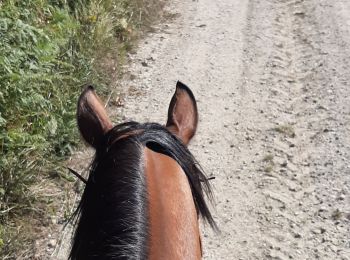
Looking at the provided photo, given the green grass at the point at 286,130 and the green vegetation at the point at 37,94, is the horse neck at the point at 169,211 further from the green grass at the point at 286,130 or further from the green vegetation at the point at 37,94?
the green grass at the point at 286,130

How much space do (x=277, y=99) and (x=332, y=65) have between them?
1.14 m

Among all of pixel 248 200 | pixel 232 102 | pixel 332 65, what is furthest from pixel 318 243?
pixel 332 65

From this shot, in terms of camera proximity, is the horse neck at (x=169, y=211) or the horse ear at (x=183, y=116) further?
the horse ear at (x=183, y=116)

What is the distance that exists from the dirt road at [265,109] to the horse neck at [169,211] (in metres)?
2.34

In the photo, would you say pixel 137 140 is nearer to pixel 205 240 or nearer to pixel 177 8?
pixel 205 240

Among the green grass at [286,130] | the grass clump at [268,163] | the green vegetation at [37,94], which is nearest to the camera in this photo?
the green vegetation at [37,94]

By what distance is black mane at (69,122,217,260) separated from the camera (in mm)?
1778

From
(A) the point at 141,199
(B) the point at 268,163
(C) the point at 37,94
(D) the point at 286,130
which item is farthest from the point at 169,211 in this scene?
(D) the point at 286,130

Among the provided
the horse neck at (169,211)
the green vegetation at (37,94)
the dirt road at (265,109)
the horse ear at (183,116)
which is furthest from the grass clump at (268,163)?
the horse neck at (169,211)

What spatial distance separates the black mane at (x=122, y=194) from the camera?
1.78 metres

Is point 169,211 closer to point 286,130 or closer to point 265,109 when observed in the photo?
point 286,130

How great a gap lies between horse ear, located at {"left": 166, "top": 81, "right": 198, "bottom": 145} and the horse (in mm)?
47

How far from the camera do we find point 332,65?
7.09 metres

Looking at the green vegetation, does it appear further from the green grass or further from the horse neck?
the horse neck
